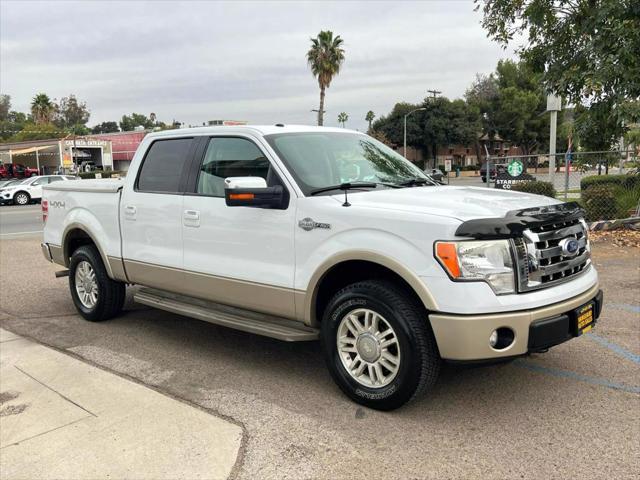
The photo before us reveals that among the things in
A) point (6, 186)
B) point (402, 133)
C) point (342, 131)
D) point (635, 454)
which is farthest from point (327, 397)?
point (402, 133)

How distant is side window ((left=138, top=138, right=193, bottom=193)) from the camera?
200 inches

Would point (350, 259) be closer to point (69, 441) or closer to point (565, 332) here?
point (565, 332)

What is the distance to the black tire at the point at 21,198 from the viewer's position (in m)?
28.1

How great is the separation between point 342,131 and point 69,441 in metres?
3.20

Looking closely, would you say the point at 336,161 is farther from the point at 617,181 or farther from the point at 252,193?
the point at 617,181

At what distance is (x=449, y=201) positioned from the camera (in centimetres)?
373

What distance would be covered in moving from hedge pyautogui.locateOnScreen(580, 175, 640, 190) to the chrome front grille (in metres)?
9.66

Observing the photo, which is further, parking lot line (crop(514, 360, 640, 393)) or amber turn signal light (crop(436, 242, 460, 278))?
parking lot line (crop(514, 360, 640, 393))

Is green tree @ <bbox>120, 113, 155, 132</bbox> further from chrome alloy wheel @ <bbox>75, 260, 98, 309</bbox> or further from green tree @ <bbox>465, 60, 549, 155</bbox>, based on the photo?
chrome alloy wheel @ <bbox>75, 260, 98, 309</bbox>

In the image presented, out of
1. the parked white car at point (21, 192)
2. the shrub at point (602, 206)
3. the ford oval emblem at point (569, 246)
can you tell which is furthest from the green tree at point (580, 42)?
the parked white car at point (21, 192)

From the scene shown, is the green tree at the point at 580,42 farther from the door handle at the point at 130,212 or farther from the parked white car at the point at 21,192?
the parked white car at the point at 21,192

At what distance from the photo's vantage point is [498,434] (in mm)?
3434

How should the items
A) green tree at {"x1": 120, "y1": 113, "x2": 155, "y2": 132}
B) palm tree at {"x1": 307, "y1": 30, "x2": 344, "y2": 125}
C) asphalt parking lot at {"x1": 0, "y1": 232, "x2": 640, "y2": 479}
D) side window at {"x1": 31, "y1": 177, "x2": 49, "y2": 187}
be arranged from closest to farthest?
asphalt parking lot at {"x1": 0, "y1": 232, "x2": 640, "y2": 479}, side window at {"x1": 31, "y1": 177, "x2": 49, "y2": 187}, palm tree at {"x1": 307, "y1": 30, "x2": 344, "y2": 125}, green tree at {"x1": 120, "y1": 113, "x2": 155, "y2": 132}

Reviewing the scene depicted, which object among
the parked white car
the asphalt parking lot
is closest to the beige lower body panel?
the asphalt parking lot
